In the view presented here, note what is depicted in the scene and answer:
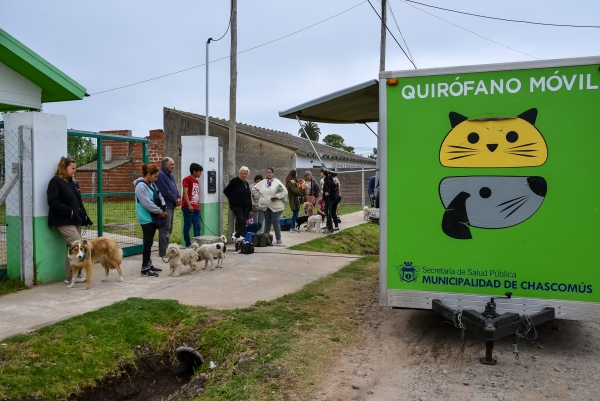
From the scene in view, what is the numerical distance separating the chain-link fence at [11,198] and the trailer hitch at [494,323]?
6077mm

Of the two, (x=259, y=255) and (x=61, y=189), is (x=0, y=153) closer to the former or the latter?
(x=61, y=189)

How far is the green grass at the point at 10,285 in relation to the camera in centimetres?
714

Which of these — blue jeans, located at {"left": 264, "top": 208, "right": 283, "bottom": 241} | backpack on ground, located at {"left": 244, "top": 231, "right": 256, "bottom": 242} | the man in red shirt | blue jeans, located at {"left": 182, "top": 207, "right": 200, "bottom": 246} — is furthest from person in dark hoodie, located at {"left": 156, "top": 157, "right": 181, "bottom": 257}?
blue jeans, located at {"left": 264, "top": 208, "right": 283, "bottom": 241}

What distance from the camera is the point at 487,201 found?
205 inches

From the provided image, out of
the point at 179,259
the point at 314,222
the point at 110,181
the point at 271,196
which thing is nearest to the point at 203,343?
the point at 179,259

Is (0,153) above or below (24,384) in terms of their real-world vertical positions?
above

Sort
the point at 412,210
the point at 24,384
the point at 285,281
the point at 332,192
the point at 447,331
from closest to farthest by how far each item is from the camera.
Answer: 1. the point at 24,384
2. the point at 412,210
3. the point at 447,331
4. the point at 285,281
5. the point at 332,192

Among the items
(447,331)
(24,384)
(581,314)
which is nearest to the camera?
(24,384)

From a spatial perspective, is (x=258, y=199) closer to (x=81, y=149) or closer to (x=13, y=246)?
(x=81, y=149)

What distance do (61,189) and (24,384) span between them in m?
3.65

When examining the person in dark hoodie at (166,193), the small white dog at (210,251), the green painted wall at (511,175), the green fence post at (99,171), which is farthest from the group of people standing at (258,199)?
the green painted wall at (511,175)

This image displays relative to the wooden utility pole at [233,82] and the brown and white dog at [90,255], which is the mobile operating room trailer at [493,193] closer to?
the brown and white dog at [90,255]

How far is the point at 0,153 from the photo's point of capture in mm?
7551

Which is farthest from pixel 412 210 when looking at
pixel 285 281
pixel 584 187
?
pixel 285 281
